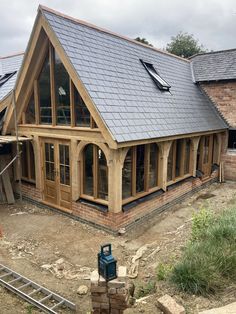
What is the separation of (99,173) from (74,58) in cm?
337

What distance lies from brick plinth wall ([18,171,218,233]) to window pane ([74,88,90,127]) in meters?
2.52

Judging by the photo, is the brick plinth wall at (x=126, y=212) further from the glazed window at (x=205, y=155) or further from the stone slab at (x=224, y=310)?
the stone slab at (x=224, y=310)

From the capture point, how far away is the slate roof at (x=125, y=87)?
294 inches

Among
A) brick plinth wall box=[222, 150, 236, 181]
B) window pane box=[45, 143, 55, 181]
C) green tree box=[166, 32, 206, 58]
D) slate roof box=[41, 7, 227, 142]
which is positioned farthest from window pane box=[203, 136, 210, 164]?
green tree box=[166, 32, 206, 58]

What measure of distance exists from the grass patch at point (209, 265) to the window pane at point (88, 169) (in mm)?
3863

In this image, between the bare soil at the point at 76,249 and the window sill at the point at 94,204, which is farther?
the window sill at the point at 94,204

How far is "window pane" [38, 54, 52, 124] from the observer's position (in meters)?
8.98

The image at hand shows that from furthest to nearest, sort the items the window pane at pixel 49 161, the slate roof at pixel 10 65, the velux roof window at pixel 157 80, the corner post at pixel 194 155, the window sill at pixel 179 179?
1. the slate roof at pixel 10 65
2. the corner post at pixel 194 155
3. the velux roof window at pixel 157 80
4. the window sill at pixel 179 179
5. the window pane at pixel 49 161

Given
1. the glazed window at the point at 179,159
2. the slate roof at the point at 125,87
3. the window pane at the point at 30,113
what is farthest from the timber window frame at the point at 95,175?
the glazed window at the point at 179,159

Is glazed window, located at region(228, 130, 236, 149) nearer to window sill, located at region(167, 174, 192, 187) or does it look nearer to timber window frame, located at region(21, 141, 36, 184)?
window sill, located at region(167, 174, 192, 187)

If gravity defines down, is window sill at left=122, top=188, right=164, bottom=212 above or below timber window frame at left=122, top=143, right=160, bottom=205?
below

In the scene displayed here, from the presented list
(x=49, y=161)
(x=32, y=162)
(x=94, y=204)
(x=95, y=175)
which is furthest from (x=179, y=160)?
(x=32, y=162)

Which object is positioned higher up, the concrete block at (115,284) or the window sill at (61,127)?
the window sill at (61,127)

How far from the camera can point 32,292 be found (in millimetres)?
4977
